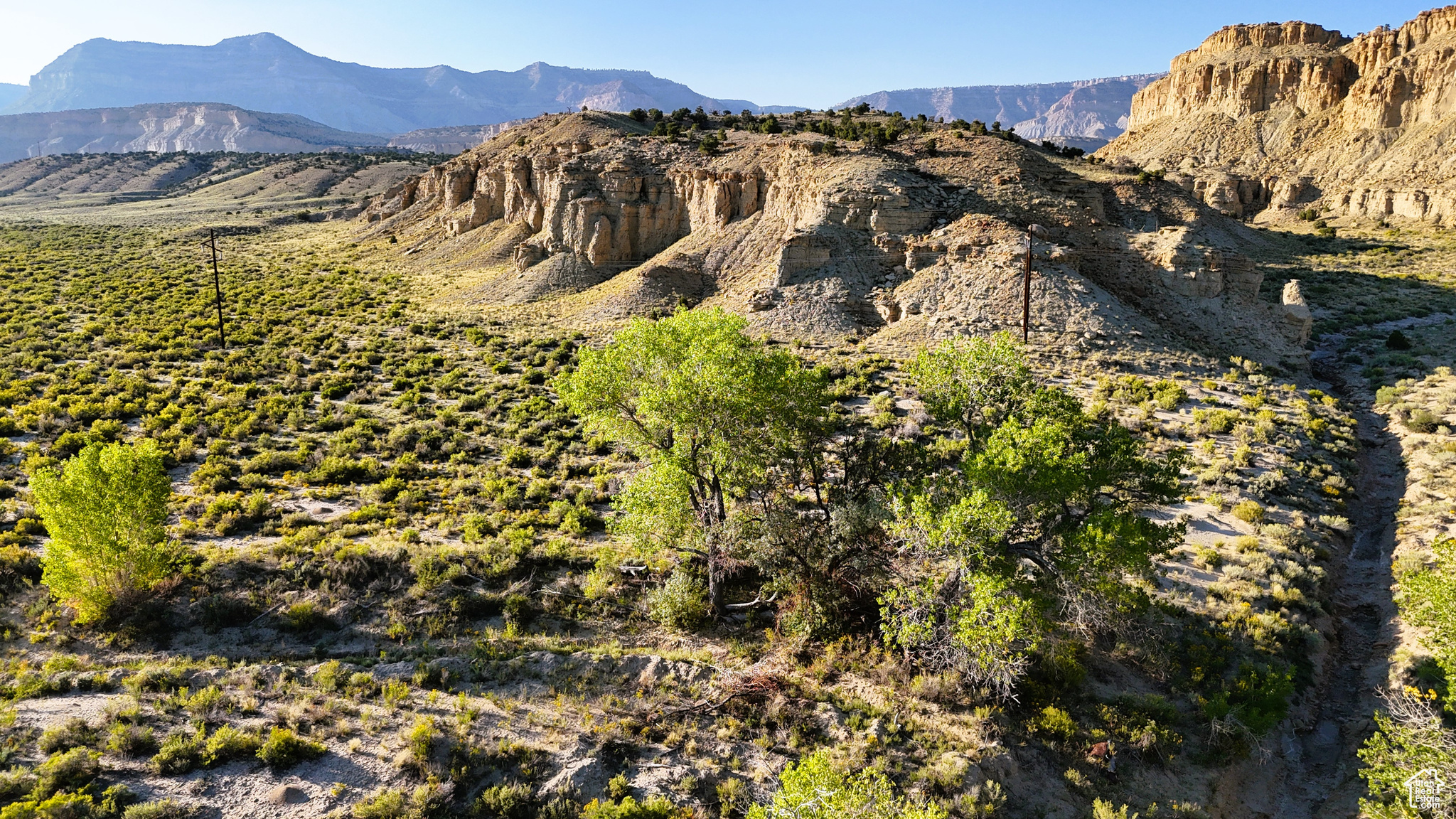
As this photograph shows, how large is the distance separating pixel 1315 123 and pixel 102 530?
120242mm

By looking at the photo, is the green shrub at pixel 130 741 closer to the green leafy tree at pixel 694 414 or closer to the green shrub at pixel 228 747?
the green shrub at pixel 228 747

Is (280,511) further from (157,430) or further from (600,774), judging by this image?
(600,774)

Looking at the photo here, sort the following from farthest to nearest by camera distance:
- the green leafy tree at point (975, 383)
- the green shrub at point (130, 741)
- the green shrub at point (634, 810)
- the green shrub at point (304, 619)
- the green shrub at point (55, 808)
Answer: the green shrub at point (304, 619) → the green leafy tree at point (975, 383) → the green shrub at point (130, 741) → the green shrub at point (634, 810) → the green shrub at point (55, 808)

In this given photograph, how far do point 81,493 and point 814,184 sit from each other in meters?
37.4

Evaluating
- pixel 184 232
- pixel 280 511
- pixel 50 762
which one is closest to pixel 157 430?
pixel 280 511

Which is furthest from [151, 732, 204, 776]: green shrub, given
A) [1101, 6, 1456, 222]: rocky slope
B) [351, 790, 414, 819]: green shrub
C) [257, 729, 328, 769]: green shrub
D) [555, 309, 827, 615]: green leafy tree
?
[1101, 6, 1456, 222]: rocky slope

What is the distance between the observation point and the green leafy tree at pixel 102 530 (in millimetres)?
15070

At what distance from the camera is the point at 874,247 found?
40.7 metres

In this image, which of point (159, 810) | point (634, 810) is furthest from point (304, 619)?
point (634, 810)

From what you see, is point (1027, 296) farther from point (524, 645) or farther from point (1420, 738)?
point (524, 645)

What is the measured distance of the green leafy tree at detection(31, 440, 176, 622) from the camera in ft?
49.4

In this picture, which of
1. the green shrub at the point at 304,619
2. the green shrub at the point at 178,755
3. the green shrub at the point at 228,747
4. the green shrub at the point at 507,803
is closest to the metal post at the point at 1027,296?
the green shrub at the point at 507,803

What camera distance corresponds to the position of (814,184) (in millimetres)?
43312

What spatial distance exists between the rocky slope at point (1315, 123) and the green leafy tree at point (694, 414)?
272 ft
